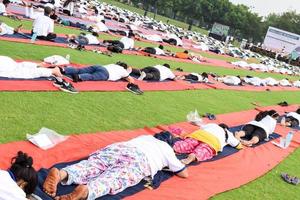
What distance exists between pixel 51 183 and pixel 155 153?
1.40 m

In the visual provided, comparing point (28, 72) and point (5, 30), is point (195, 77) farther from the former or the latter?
point (28, 72)

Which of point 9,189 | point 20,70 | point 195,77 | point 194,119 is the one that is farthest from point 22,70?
point 195,77

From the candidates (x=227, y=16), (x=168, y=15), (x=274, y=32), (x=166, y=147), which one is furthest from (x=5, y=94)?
(x=168, y=15)

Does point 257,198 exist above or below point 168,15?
above

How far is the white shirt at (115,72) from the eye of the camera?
396 inches

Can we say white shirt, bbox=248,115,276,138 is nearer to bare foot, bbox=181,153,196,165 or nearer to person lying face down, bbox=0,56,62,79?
bare foot, bbox=181,153,196,165

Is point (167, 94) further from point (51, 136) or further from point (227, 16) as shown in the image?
point (227, 16)

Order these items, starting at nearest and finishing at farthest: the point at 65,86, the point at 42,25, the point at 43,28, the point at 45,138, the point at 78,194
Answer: the point at 78,194 → the point at 45,138 → the point at 65,86 → the point at 42,25 → the point at 43,28

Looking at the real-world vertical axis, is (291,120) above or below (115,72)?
below

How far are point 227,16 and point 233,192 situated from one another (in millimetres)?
61734

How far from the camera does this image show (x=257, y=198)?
6.20m

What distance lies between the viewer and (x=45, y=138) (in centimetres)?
573

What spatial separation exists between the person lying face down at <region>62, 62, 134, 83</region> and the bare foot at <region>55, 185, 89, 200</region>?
5088 mm

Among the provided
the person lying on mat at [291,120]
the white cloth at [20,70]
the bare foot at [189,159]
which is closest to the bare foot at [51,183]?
the bare foot at [189,159]
